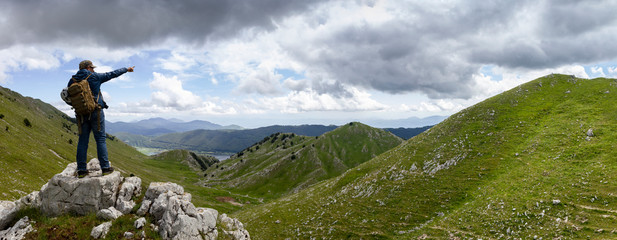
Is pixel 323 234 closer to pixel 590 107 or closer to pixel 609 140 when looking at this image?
pixel 609 140

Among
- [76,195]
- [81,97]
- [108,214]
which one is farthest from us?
[76,195]

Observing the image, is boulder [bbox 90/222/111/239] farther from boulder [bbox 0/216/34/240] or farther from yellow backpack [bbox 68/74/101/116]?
yellow backpack [bbox 68/74/101/116]

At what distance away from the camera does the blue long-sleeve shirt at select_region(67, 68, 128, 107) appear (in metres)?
15.6

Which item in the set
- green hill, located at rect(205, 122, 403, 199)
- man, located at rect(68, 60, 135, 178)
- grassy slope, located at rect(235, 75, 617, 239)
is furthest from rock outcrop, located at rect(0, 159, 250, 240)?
green hill, located at rect(205, 122, 403, 199)

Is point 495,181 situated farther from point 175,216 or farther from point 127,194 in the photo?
point 127,194

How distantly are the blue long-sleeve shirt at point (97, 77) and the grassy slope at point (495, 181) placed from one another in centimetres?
3878

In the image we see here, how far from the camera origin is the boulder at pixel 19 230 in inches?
529

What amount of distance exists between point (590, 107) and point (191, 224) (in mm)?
73309

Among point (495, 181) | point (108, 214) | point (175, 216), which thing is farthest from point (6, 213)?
point (495, 181)

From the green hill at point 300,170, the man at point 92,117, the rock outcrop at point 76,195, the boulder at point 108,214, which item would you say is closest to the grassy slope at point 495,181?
the boulder at point 108,214

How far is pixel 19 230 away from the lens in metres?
13.8

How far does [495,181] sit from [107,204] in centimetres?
4921

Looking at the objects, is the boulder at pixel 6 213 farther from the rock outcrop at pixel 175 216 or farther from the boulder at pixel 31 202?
the rock outcrop at pixel 175 216

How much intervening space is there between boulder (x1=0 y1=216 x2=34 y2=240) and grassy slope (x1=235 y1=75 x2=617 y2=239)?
128 ft
